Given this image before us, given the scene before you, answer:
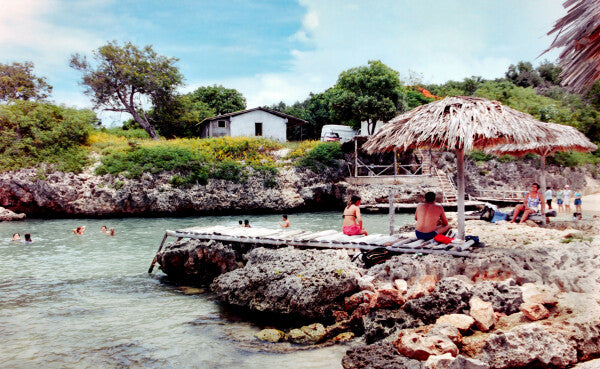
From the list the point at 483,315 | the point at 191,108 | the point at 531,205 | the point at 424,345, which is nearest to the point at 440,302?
the point at 483,315

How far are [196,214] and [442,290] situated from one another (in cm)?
2110

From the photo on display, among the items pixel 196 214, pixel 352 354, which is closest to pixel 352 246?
pixel 352 354

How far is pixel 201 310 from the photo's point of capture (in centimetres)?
698

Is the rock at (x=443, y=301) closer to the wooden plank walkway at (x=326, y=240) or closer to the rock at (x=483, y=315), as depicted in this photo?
the rock at (x=483, y=315)

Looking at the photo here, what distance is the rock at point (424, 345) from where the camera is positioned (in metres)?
4.10

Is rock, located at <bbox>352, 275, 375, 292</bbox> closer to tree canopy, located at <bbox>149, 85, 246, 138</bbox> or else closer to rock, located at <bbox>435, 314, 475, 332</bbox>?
rock, located at <bbox>435, 314, 475, 332</bbox>

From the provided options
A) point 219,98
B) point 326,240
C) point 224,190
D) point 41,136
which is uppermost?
point 219,98

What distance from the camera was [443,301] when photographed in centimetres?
504

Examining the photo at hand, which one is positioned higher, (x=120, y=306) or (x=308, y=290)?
(x=308, y=290)

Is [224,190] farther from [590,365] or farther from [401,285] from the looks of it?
[590,365]

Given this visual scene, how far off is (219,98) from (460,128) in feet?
117

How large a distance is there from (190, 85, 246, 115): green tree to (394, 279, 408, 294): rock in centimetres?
3542

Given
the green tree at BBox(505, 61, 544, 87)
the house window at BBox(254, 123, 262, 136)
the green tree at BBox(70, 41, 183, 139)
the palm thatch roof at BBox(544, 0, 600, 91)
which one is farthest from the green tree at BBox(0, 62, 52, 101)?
the green tree at BBox(505, 61, 544, 87)

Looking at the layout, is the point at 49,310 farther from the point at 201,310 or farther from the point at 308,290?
the point at 308,290
